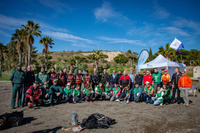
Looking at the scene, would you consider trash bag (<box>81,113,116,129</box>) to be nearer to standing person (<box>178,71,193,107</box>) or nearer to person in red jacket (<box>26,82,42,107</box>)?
person in red jacket (<box>26,82,42,107</box>)

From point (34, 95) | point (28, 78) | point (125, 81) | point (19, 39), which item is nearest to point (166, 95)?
point (125, 81)

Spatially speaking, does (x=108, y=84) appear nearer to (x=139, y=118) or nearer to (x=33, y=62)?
(x=139, y=118)

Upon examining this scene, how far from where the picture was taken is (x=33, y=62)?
41.9 m

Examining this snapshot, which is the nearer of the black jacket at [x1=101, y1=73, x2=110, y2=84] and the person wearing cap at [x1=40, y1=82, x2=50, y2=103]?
the person wearing cap at [x1=40, y1=82, x2=50, y2=103]

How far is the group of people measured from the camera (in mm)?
6172

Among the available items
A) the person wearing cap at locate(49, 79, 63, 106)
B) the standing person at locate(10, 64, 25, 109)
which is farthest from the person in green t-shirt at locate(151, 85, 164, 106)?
the standing person at locate(10, 64, 25, 109)

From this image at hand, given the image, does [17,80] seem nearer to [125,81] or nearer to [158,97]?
[125,81]

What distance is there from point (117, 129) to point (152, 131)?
102 cm

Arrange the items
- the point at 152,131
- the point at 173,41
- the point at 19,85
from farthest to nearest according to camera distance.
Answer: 1. the point at 173,41
2. the point at 19,85
3. the point at 152,131

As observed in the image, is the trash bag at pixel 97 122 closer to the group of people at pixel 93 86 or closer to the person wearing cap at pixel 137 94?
the group of people at pixel 93 86

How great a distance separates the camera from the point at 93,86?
867 centimetres

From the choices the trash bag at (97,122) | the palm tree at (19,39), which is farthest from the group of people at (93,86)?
the palm tree at (19,39)

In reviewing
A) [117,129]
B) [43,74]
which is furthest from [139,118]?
[43,74]

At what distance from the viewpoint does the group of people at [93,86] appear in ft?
20.2
